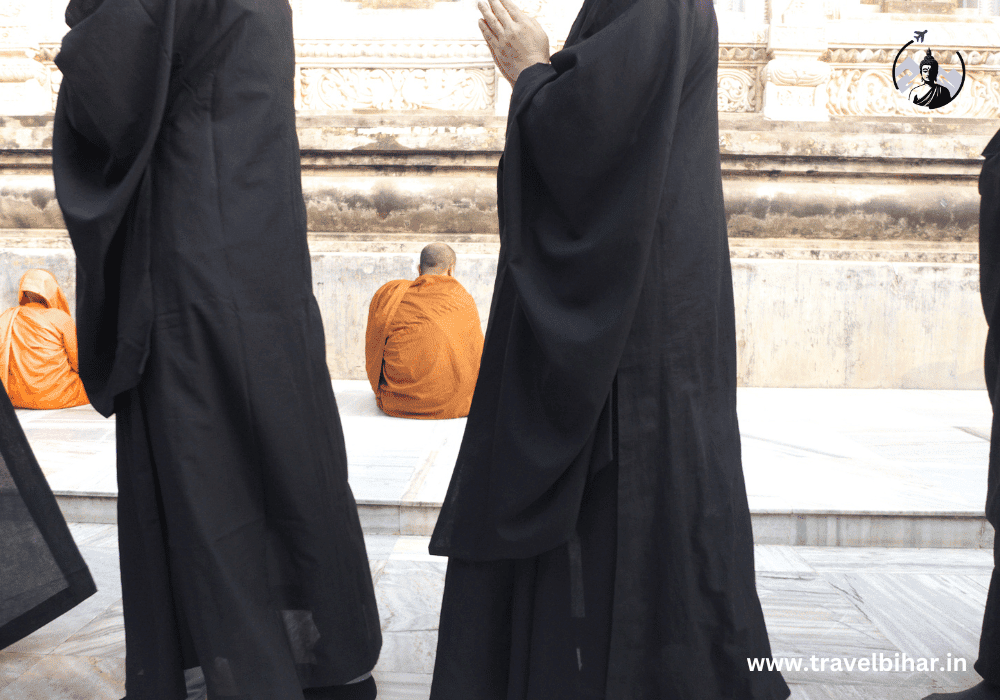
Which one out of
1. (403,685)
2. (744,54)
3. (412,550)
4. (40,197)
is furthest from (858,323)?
(40,197)

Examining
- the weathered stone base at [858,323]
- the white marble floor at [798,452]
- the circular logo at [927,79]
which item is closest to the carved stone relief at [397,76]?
the weathered stone base at [858,323]

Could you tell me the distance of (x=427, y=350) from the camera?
4.17 metres

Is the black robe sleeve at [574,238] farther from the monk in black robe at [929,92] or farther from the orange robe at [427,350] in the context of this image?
the monk in black robe at [929,92]

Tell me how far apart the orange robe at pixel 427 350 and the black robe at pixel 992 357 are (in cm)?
276

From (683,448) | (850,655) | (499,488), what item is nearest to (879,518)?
(850,655)

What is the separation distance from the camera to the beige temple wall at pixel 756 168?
5125 millimetres

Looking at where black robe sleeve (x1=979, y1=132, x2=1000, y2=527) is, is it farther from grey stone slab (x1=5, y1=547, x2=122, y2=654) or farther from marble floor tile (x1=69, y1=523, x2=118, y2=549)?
marble floor tile (x1=69, y1=523, x2=118, y2=549)

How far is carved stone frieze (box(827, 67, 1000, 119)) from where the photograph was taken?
5.45 meters

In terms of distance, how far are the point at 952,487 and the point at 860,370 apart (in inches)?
94.1

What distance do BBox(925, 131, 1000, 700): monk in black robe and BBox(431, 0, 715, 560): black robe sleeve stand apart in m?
0.84

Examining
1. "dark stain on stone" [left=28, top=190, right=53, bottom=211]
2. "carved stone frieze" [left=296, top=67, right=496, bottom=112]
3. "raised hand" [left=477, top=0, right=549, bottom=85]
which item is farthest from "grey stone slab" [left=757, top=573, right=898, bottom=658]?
"dark stain on stone" [left=28, top=190, right=53, bottom=211]

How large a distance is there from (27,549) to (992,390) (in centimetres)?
224

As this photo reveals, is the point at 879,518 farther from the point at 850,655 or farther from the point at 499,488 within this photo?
the point at 499,488

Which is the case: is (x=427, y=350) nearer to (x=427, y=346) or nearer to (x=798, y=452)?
(x=427, y=346)
